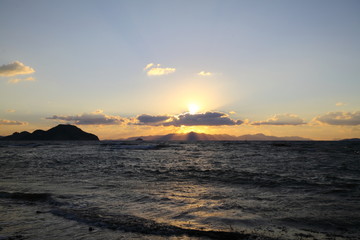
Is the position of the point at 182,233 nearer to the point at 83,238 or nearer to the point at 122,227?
the point at 122,227

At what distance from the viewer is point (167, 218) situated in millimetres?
7418

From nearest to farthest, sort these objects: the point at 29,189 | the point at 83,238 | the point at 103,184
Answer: the point at 83,238 → the point at 29,189 → the point at 103,184

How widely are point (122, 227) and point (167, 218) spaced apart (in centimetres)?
143

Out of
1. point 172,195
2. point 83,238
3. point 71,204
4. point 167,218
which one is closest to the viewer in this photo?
point 83,238

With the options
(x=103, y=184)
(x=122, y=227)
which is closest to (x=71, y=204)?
(x=122, y=227)

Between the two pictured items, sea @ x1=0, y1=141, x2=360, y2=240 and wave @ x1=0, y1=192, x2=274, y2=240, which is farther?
sea @ x1=0, y1=141, x2=360, y2=240

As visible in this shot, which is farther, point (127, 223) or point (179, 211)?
point (179, 211)

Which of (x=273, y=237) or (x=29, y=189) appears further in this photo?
(x=29, y=189)

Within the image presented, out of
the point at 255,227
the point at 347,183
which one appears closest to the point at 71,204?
the point at 255,227

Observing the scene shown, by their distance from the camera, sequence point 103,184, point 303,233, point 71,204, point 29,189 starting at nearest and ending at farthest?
1. point 303,233
2. point 71,204
3. point 29,189
4. point 103,184

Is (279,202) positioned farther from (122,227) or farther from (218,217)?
(122,227)

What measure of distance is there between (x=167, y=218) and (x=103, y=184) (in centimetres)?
731

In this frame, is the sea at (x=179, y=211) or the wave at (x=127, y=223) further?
the sea at (x=179, y=211)

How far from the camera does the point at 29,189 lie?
1205 centimetres
